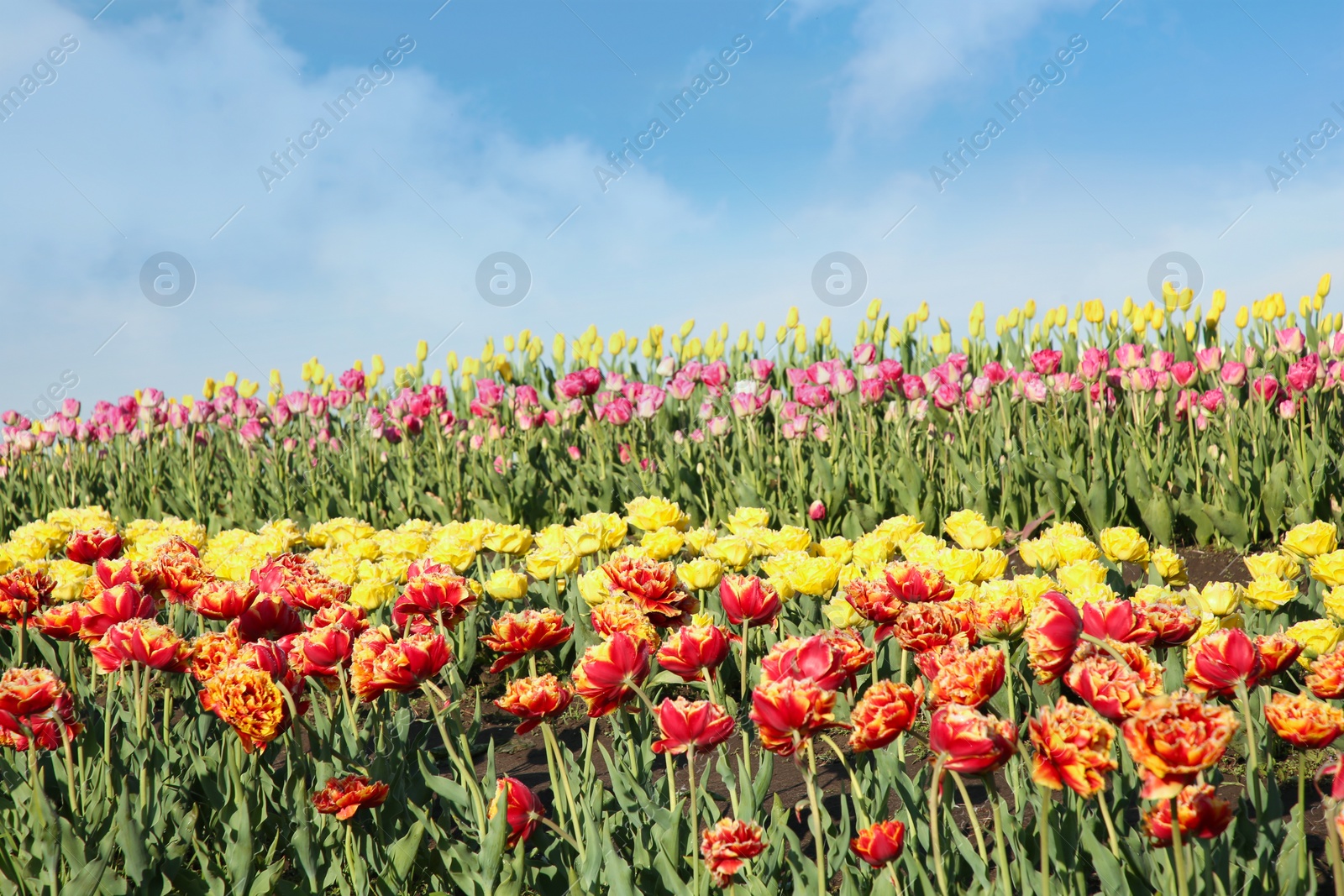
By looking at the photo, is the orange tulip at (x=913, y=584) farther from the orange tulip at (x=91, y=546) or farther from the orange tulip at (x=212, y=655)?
the orange tulip at (x=91, y=546)

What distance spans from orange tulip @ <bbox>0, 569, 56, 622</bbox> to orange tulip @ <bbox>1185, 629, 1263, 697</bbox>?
2369 millimetres

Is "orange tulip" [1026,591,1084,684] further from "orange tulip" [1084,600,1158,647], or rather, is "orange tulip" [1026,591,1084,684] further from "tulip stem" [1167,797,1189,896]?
"tulip stem" [1167,797,1189,896]

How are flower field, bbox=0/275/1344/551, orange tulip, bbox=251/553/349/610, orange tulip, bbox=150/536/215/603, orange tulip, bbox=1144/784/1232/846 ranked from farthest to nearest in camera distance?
flower field, bbox=0/275/1344/551 < orange tulip, bbox=150/536/215/603 < orange tulip, bbox=251/553/349/610 < orange tulip, bbox=1144/784/1232/846

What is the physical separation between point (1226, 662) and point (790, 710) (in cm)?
64

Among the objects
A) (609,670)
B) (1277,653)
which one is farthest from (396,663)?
(1277,653)

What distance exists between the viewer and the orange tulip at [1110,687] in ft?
3.80

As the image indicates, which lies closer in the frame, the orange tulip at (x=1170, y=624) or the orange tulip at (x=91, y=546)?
the orange tulip at (x=1170, y=624)

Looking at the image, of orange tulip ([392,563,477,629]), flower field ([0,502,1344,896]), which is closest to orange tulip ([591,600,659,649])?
flower field ([0,502,1344,896])

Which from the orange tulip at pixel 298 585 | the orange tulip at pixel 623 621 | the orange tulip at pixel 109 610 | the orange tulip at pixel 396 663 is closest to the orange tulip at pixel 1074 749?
the orange tulip at pixel 623 621

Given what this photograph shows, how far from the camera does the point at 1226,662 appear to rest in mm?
1384

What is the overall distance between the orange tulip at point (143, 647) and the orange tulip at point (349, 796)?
0.43m

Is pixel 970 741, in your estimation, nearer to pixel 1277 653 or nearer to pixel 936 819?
pixel 936 819

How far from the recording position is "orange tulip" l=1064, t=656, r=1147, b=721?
1.16 m

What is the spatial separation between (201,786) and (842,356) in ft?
22.2
